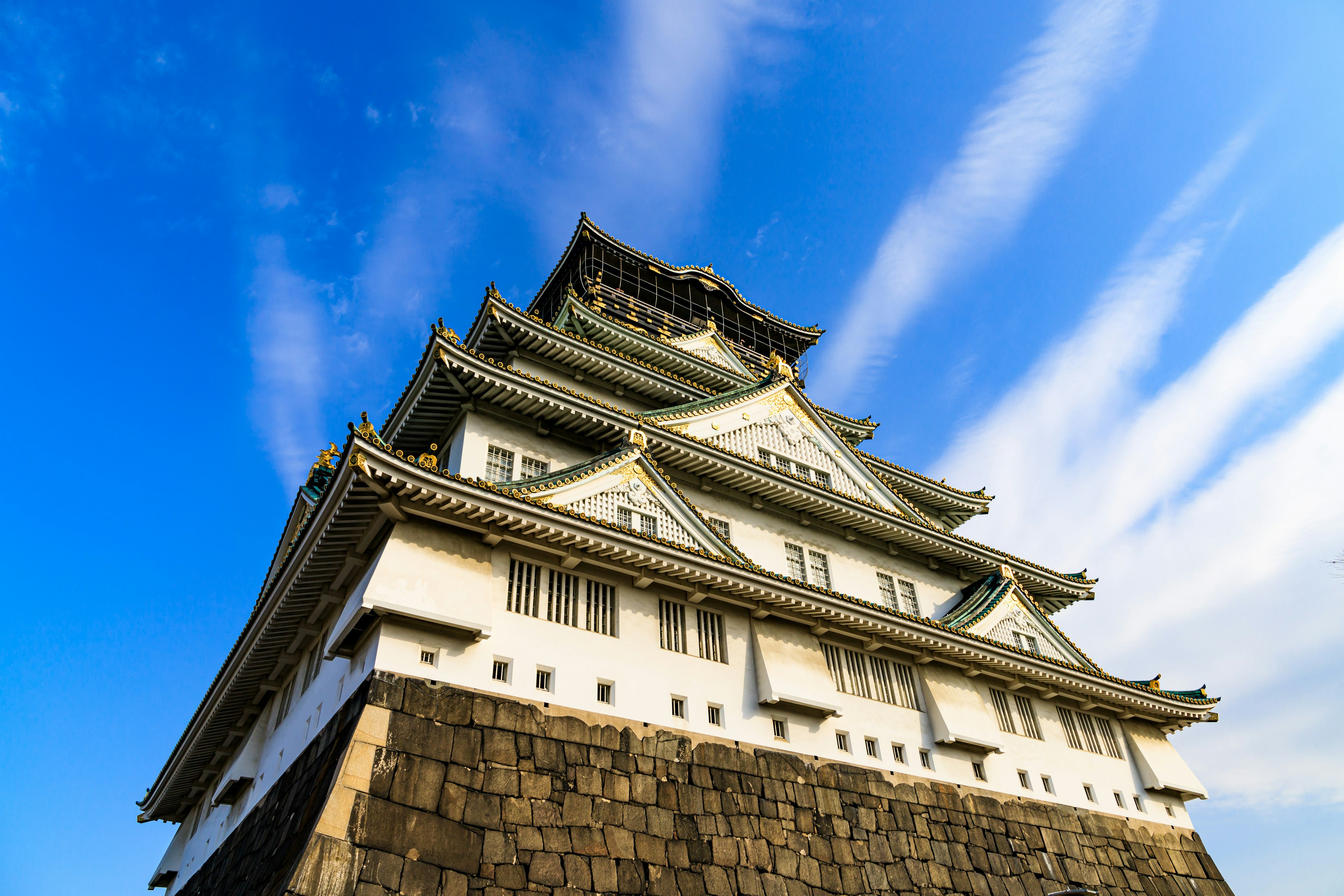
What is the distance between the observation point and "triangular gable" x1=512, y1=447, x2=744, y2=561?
1561 centimetres

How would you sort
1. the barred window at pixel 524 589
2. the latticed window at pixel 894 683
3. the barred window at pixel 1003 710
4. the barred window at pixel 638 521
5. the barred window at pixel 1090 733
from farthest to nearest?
the barred window at pixel 1090 733 → the barred window at pixel 1003 710 → the latticed window at pixel 894 683 → the barred window at pixel 638 521 → the barred window at pixel 524 589

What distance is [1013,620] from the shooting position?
22.4 m

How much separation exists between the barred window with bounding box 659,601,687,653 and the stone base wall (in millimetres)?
1867

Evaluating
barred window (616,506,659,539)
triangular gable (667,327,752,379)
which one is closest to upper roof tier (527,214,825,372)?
triangular gable (667,327,752,379)

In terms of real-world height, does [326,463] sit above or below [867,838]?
above

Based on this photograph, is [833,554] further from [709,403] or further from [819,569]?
[709,403]

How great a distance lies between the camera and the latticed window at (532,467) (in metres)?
18.5

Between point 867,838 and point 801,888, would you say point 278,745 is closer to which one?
point 801,888

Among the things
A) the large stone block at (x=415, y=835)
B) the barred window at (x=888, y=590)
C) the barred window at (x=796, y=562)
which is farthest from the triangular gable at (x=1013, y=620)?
→ the large stone block at (x=415, y=835)

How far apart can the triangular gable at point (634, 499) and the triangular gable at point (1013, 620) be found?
8500 mm

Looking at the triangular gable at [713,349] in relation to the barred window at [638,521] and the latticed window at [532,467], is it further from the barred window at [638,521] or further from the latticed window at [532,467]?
the barred window at [638,521]

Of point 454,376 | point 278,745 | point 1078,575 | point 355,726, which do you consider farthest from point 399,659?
point 1078,575

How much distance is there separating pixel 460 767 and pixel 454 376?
29.6 ft

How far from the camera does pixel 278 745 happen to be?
16.5 m
